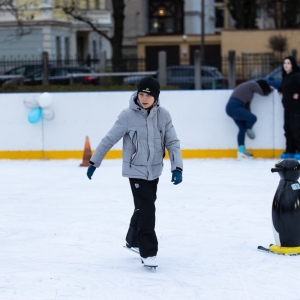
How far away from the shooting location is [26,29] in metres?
38.9

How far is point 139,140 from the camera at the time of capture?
567cm

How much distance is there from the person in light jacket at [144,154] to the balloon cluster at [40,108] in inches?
282

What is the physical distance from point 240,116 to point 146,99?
6838mm

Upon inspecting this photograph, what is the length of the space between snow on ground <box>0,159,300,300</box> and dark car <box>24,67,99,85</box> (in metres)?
6.74

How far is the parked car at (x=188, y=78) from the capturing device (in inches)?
702

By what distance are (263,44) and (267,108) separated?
24935mm

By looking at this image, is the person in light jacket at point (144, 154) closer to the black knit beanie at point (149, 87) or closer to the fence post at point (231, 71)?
the black knit beanie at point (149, 87)

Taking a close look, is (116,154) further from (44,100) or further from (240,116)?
(240,116)

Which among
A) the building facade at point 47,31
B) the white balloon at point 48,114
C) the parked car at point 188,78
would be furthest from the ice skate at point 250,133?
the building facade at point 47,31

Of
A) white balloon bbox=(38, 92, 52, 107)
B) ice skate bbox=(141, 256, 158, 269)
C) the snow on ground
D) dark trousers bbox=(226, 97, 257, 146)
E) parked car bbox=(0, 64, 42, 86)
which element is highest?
parked car bbox=(0, 64, 42, 86)

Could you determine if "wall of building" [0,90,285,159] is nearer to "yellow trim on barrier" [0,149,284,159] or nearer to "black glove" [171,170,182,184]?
"yellow trim on barrier" [0,149,284,159]

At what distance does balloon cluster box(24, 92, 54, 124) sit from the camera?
12711mm

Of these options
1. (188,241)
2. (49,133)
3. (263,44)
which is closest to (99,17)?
(263,44)

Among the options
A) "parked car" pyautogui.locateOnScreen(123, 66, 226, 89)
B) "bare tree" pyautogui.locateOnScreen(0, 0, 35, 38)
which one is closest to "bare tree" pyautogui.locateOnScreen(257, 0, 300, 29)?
"bare tree" pyautogui.locateOnScreen(0, 0, 35, 38)
